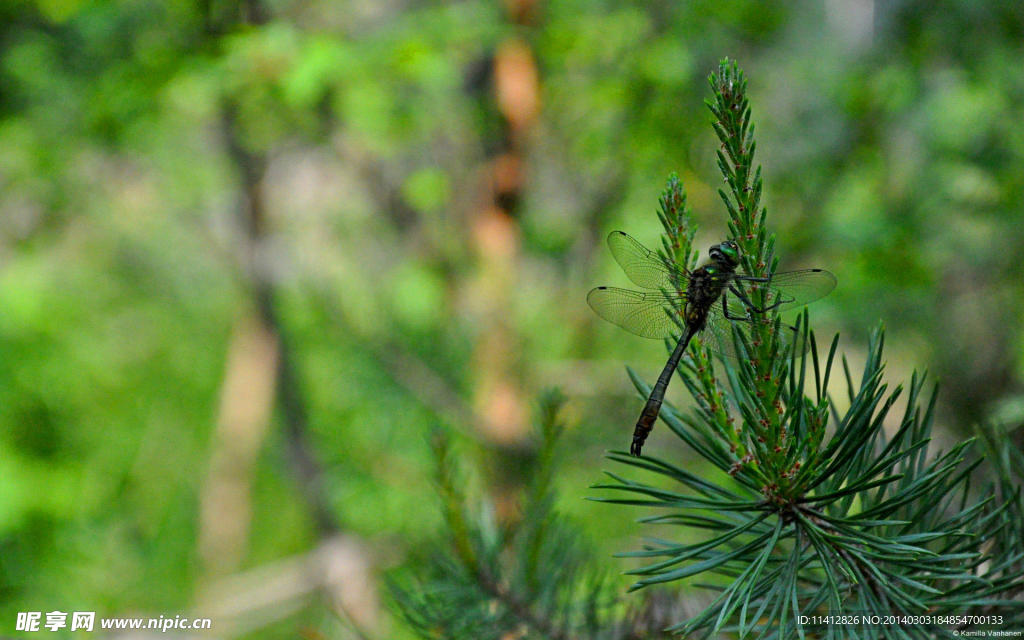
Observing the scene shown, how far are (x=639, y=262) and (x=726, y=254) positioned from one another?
4.9 inches

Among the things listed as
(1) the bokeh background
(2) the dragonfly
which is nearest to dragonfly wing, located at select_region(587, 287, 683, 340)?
(2) the dragonfly

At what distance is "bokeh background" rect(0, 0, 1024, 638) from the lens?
3.75 ft

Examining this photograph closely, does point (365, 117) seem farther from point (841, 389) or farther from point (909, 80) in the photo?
point (841, 389)

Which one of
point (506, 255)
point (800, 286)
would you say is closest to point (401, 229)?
point (506, 255)

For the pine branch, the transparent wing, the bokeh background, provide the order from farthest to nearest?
the bokeh background < the transparent wing < the pine branch

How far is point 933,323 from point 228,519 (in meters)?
1.58

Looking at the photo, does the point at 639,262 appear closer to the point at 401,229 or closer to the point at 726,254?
the point at 726,254

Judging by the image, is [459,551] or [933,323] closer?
[459,551]

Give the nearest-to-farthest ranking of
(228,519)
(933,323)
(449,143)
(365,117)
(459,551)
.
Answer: (459,551), (365,117), (933,323), (228,519), (449,143)

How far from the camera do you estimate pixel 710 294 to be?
Result: 32 centimetres

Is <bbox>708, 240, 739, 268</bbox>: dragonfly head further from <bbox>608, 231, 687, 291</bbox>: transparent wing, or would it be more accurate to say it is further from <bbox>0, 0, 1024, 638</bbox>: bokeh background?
<bbox>0, 0, 1024, 638</bbox>: bokeh background

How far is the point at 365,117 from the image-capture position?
1.13m

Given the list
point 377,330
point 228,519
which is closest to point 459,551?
point 377,330

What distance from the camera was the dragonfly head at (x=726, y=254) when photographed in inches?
12.2
